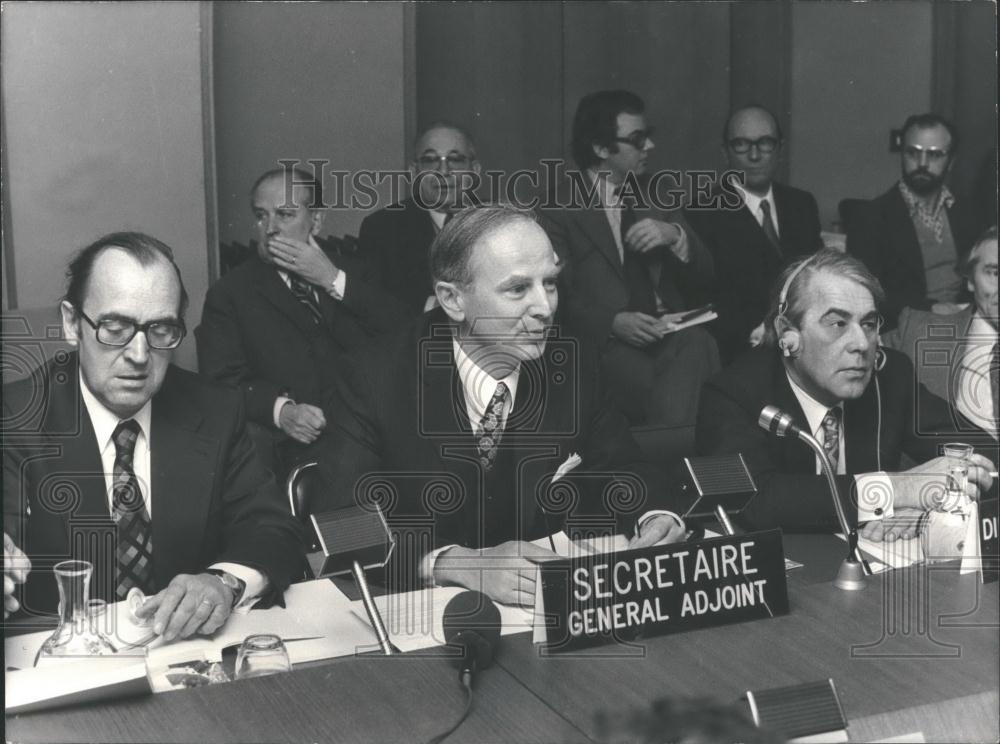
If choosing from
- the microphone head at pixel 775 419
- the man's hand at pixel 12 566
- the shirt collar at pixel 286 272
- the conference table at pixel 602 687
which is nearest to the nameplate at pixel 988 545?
the conference table at pixel 602 687

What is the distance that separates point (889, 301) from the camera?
3105mm

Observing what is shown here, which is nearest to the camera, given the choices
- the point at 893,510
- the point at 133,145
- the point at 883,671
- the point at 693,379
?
the point at 883,671

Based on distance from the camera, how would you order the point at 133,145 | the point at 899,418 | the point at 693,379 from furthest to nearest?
the point at 693,379 < the point at 899,418 < the point at 133,145

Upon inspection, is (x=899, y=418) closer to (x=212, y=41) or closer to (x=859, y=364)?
(x=859, y=364)

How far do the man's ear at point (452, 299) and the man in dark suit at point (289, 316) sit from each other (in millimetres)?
402

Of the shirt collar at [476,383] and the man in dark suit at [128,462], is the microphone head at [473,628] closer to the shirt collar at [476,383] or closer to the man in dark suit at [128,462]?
the man in dark suit at [128,462]

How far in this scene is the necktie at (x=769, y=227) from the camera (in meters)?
3.17

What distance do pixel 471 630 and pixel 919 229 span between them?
6.59 feet

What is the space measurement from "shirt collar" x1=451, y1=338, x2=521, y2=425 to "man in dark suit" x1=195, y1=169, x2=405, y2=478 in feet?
1.51

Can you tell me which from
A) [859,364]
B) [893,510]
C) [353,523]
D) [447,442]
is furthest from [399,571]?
[859,364]

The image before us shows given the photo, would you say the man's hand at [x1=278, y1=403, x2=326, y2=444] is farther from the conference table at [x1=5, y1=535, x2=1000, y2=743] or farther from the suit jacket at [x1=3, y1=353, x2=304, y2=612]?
the conference table at [x1=5, y1=535, x2=1000, y2=743]

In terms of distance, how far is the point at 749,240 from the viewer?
3.19 meters

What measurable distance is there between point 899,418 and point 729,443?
46cm

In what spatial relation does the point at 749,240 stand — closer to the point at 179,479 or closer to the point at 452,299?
the point at 452,299
